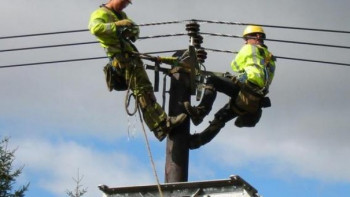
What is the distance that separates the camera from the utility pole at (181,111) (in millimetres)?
8516

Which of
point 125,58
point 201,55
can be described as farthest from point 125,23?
point 201,55

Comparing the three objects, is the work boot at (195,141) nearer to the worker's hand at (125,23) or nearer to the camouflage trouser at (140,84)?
the camouflage trouser at (140,84)

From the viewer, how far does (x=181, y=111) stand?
8906mm

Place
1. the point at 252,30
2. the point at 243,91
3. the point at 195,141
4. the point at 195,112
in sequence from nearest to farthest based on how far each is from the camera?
1. the point at 195,112
2. the point at 195,141
3. the point at 243,91
4. the point at 252,30

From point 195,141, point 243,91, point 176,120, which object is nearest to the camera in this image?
point 176,120

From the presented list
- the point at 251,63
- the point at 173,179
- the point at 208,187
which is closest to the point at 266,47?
the point at 251,63

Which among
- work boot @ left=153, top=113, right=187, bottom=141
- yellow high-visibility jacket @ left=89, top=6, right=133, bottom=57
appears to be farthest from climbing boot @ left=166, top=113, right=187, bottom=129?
yellow high-visibility jacket @ left=89, top=6, right=133, bottom=57

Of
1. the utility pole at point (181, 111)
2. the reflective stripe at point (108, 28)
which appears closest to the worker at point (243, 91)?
A: the utility pole at point (181, 111)

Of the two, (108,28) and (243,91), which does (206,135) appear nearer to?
(243,91)

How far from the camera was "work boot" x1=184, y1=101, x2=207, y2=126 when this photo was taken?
8859 mm

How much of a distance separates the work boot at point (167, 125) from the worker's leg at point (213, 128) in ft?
1.22

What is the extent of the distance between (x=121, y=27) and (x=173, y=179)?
1.81 m

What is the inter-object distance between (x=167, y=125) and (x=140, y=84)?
1.99 ft

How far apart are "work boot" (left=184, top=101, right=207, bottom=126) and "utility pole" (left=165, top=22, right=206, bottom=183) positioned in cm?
6
